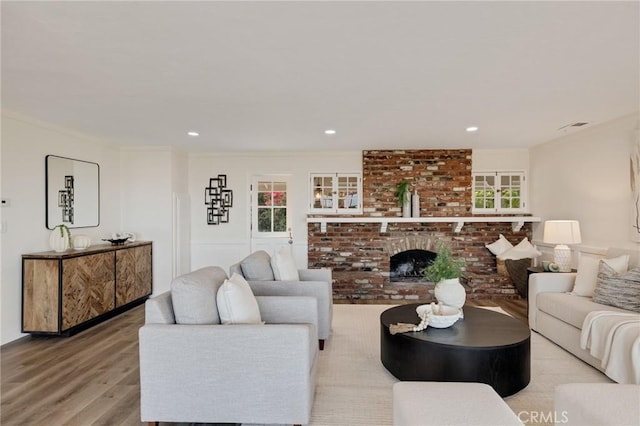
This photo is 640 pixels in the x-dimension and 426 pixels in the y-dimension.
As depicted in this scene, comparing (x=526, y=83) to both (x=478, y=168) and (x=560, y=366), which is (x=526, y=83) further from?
(x=478, y=168)

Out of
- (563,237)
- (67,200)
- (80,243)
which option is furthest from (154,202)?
(563,237)

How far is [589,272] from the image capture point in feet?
11.6

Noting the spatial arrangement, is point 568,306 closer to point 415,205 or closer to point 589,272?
point 589,272

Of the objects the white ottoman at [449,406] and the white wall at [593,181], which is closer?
the white ottoman at [449,406]

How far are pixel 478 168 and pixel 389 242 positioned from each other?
191 centimetres

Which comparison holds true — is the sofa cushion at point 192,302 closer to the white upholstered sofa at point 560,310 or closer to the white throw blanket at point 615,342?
the white throw blanket at point 615,342

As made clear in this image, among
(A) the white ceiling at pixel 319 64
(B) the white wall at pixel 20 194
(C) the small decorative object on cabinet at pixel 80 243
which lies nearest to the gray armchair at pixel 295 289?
(A) the white ceiling at pixel 319 64

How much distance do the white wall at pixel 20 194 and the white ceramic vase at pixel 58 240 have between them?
171 millimetres

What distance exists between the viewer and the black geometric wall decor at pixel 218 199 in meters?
6.28

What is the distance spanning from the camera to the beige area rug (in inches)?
90.9

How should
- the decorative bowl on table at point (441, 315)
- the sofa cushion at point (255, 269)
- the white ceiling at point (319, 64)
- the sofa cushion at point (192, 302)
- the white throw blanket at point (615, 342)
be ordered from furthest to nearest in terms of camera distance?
the sofa cushion at point (255, 269) → the decorative bowl on table at point (441, 315) → the white throw blanket at point (615, 342) → the sofa cushion at point (192, 302) → the white ceiling at point (319, 64)

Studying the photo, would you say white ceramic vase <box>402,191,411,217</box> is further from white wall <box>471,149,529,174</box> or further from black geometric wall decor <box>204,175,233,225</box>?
black geometric wall decor <box>204,175,233,225</box>

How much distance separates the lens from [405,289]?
19.1ft

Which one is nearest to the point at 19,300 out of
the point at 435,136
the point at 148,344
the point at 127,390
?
the point at 127,390
